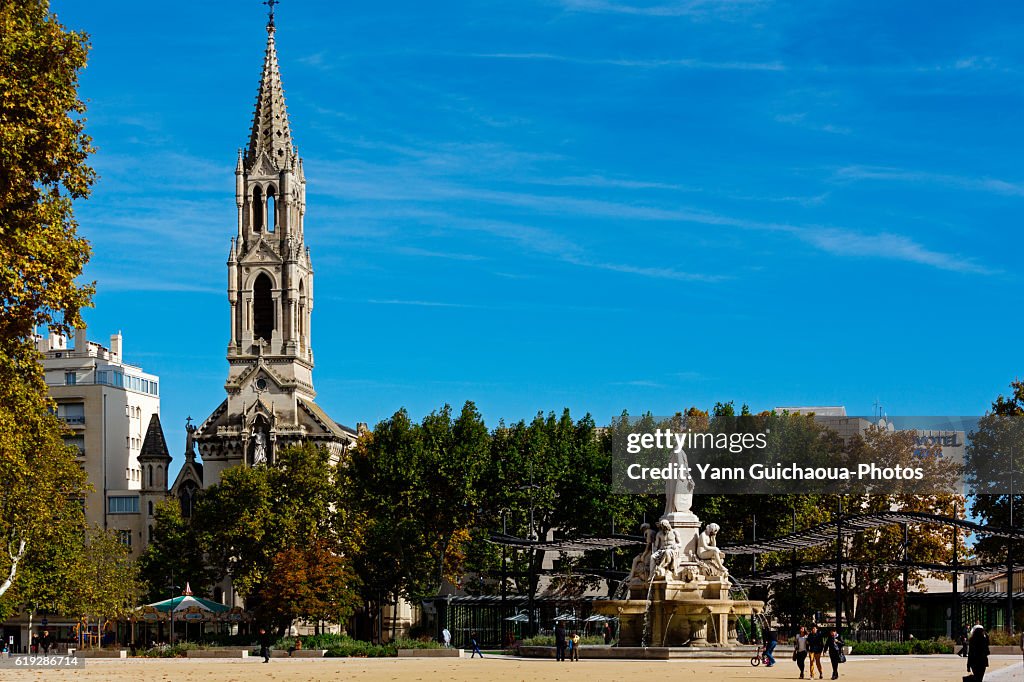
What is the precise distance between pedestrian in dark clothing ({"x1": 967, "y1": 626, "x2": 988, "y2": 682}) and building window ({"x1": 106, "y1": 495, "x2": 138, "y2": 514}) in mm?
91967

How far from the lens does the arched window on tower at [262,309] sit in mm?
110125

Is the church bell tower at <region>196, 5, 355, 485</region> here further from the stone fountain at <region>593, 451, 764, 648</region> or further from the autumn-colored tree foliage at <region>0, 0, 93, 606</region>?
the autumn-colored tree foliage at <region>0, 0, 93, 606</region>

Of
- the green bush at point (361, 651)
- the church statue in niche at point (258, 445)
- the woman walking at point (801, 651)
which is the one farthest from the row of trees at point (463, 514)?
the woman walking at point (801, 651)

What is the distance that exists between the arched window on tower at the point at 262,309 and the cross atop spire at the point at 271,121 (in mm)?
7520

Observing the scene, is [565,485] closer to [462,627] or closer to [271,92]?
[462,627]

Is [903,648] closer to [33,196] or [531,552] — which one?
[531,552]

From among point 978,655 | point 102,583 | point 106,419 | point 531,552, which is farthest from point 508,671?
point 106,419

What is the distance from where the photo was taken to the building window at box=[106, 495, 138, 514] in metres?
116

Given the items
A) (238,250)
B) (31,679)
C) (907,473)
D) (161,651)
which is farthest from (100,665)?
(238,250)

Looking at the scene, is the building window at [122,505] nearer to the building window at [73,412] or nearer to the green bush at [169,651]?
the building window at [73,412]

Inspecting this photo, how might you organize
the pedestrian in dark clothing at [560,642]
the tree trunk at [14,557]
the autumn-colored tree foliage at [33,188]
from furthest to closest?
1. the tree trunk at [14,557]
2. the pedestrian in dark clothing at [560,642]
3. the autumn-colored tree foliage at [33,188]

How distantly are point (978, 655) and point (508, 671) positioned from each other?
2072cm

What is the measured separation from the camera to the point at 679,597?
55.8 meters

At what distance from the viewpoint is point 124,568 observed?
296ft
